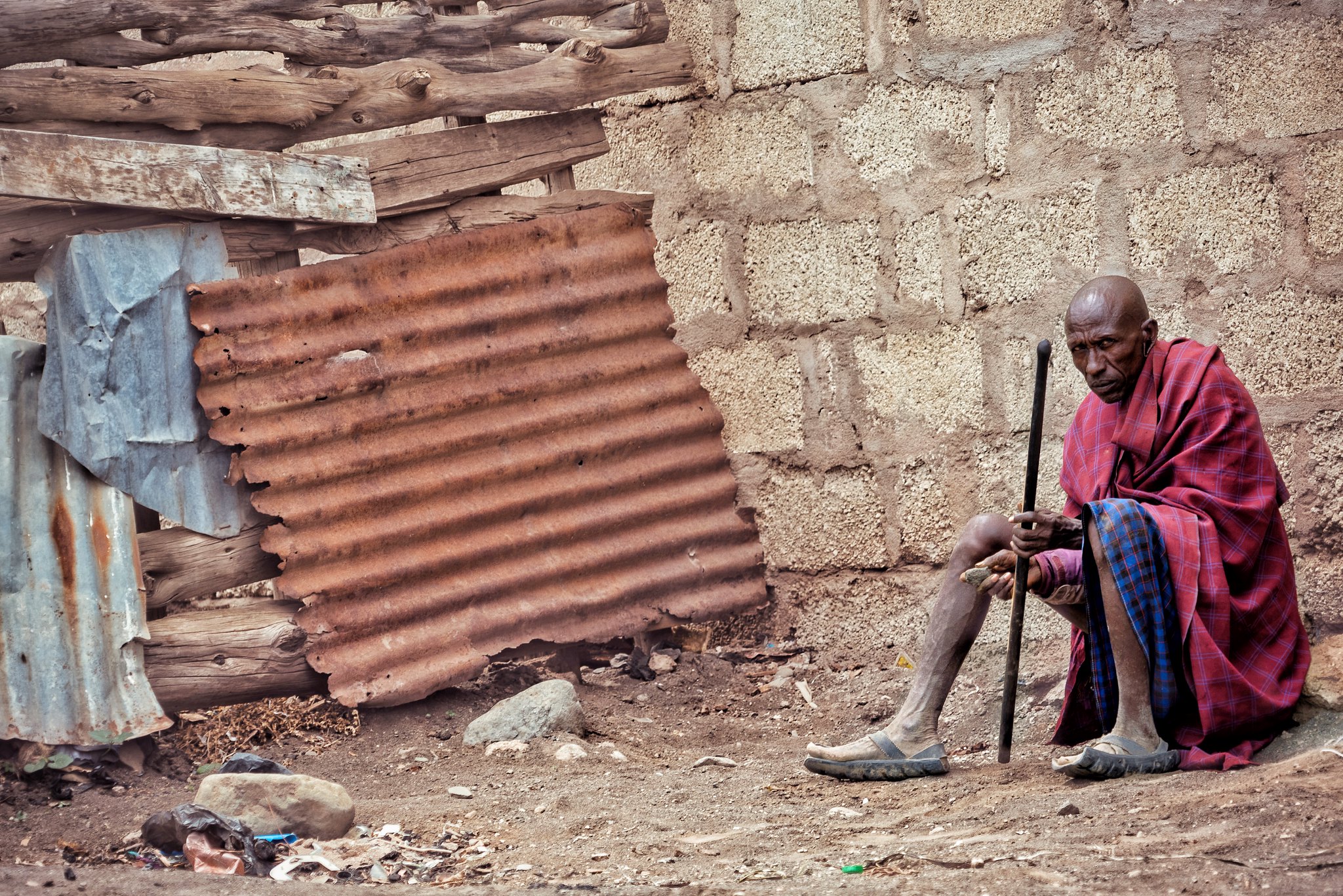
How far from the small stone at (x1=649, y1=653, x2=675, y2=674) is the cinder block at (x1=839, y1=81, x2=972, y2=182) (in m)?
2.02

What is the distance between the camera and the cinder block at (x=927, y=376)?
193 inches

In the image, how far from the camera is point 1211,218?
4.45m

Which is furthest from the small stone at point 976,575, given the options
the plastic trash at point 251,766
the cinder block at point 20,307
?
the cinder block at point 20,307

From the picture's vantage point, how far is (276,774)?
136 inches

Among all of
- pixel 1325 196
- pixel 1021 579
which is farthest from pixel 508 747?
pixel 1325 196

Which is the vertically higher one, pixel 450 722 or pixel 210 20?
pixel 210 20

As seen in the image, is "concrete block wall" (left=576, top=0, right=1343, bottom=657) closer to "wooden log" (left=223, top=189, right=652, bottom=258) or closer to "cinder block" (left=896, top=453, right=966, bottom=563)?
"cinder block" (left=896, top=453, right=966, bottom=563)

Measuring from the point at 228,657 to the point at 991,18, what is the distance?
3.46 meters

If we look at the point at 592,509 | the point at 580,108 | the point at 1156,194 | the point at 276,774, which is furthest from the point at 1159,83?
the point at 276,774

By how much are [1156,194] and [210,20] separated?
323 centimetres

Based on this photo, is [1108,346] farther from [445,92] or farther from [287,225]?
[287,225]

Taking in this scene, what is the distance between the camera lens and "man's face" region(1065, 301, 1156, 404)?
3480 millimetres

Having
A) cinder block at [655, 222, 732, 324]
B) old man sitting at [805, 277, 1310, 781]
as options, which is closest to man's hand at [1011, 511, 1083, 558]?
old man sitting at [805, 277, 1310, 781]

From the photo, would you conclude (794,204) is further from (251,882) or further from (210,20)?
(251,882)
